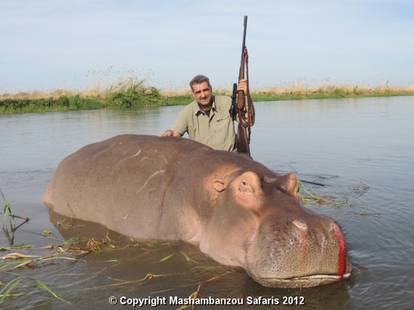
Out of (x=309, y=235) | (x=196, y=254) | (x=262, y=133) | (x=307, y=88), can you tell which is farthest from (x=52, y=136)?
(x=307, y=88)

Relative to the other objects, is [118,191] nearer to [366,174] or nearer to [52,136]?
[366,174]

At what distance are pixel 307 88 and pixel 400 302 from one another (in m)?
42.4

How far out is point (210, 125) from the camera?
7.12 m

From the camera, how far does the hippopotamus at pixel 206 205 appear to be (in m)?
3.50

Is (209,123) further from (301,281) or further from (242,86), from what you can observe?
(301,281)

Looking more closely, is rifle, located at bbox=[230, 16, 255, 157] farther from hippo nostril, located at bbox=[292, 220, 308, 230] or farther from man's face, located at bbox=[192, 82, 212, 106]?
hippo nostril, located at bbox=[292, 220, 308, 230]

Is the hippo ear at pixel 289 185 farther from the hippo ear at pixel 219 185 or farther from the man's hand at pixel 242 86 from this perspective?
the man's hand at pixel 242 86

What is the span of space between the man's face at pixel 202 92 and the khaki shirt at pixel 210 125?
7.4 inches

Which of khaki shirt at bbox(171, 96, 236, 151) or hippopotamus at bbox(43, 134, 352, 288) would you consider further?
khaki shirt at bbox(171, 96, 236, 151)

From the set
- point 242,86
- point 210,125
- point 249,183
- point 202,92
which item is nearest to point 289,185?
point 249,183

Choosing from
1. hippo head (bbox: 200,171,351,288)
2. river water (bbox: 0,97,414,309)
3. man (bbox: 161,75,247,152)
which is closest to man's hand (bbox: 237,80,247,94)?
man (bbox: 161,75,247,152)

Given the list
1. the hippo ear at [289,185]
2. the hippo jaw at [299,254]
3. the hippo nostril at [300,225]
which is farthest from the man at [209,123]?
the hippo nostril at [300,225]

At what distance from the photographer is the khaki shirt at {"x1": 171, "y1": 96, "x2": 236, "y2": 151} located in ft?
23.3

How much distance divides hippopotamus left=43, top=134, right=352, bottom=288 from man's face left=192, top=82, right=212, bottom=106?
1.24 m
